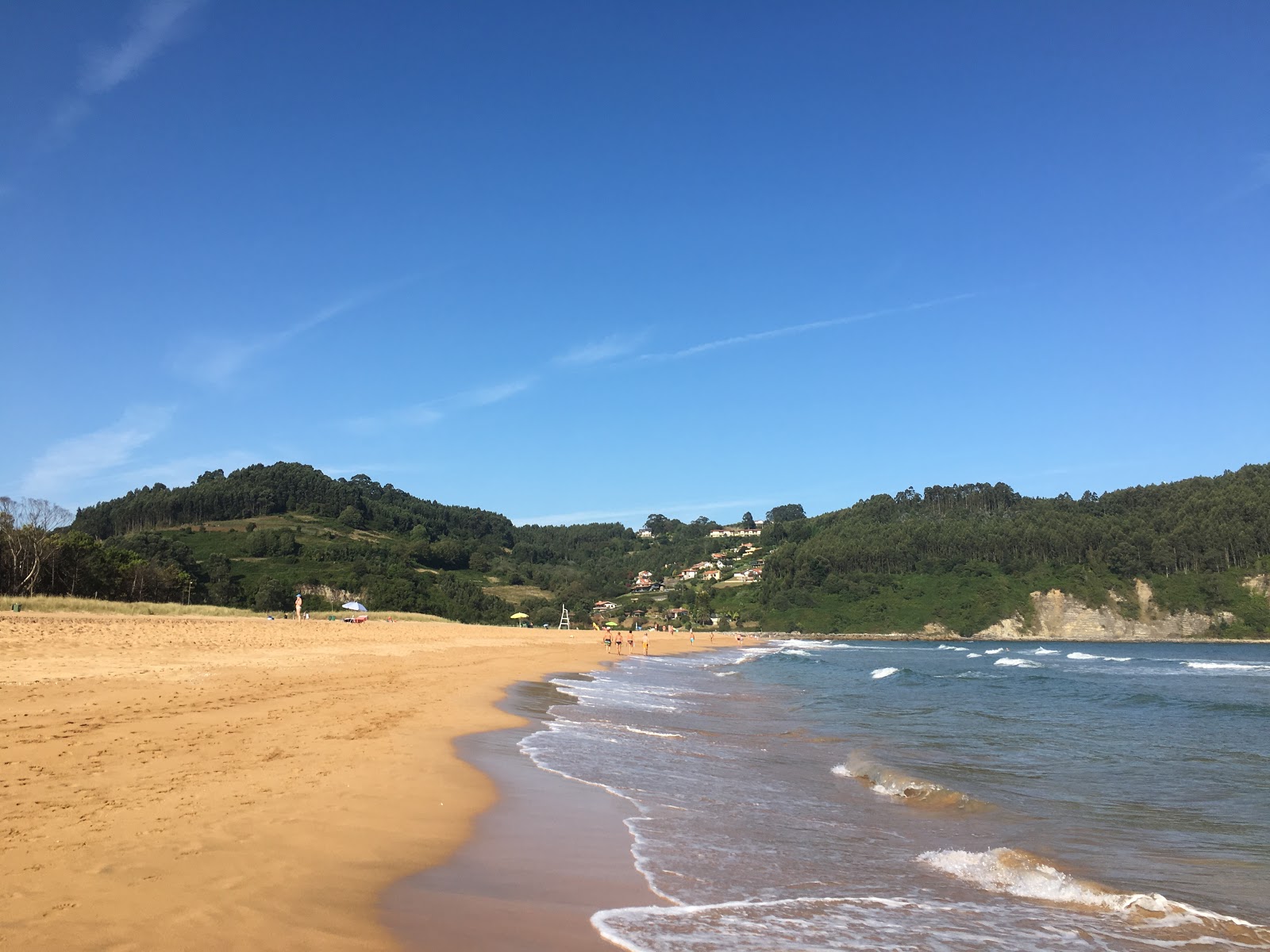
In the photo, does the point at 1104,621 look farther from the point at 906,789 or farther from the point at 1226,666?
the point at 906,789

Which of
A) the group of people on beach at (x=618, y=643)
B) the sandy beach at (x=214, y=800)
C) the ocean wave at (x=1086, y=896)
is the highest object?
the sandy beach at (x=214, y=800)

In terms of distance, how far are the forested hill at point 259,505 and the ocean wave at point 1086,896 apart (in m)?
123

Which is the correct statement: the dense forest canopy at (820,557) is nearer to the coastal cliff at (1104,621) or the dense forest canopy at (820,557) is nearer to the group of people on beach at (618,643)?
the coastal cliff at (1104,621)

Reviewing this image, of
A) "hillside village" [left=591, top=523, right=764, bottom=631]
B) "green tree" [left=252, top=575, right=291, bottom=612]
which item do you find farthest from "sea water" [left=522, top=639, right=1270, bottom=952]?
"hillside village" [left=591, top=523, right=764, bottom=631]

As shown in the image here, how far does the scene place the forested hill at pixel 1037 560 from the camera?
376ft

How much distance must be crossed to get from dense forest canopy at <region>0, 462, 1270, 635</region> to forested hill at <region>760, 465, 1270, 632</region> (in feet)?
0.93

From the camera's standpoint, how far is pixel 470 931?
15.4 feet

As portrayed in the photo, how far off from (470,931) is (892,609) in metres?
130

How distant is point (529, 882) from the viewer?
5.77 metres

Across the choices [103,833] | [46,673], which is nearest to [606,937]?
[103,833]

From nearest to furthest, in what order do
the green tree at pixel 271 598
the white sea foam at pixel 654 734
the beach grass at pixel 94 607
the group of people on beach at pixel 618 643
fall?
the white sea foam at pixel 654 734, the beach grass at pixel 94 607, the group of people on beach at pixel 618 643, the green tree at pixel 271 598

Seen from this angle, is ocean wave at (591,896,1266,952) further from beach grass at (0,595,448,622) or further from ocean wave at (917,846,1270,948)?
beach grass at (0,595,448,622)

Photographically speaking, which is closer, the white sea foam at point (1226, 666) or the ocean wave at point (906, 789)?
the ocean wave at point (906, 789)

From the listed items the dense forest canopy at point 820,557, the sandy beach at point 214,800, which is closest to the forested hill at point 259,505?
the dense forest canopy at point 820,557
